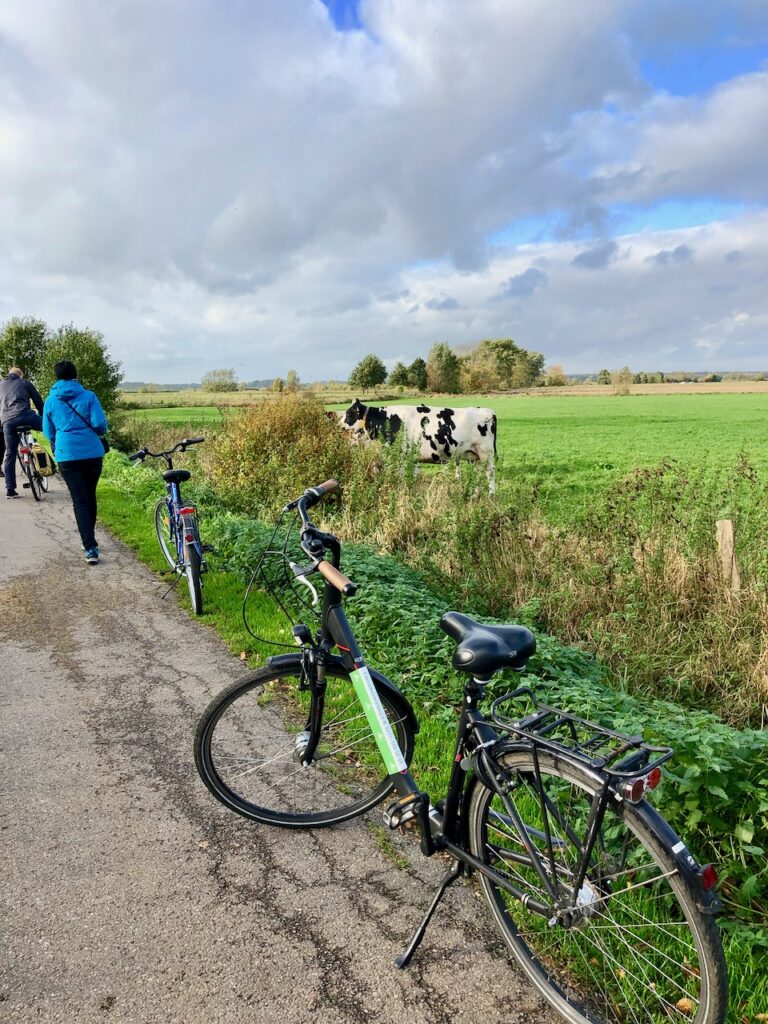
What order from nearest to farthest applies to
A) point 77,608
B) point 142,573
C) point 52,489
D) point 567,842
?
1. point 567,842
2. point 77,608
3. point 142,573
4. point 52,489

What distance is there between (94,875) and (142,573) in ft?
17.0

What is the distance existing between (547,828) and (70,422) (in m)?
6.85

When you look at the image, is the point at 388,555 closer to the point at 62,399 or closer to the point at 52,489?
the point at 62,399

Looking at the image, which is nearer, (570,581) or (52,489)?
(570,581)

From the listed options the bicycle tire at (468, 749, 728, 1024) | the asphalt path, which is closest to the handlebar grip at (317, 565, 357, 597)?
the bicycle tire at (468, 749, 728, 1024)

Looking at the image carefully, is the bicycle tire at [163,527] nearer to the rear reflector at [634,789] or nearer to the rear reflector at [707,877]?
the rear reflector at [634,789]

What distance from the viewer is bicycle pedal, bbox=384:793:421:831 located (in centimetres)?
262

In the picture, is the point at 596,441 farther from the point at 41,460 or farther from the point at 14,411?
the point at 14,411

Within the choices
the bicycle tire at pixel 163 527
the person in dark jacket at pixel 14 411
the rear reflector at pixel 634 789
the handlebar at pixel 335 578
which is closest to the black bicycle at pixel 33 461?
A: the person in dark jacket at pixel 14 411

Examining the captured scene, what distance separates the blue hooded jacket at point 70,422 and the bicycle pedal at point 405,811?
19.9ft

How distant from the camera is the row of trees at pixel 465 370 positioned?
5538 cm

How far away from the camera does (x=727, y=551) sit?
17.5 ft

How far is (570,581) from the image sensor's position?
5.78 metres

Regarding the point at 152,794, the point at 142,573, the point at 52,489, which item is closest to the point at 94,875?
the point at 152,794
